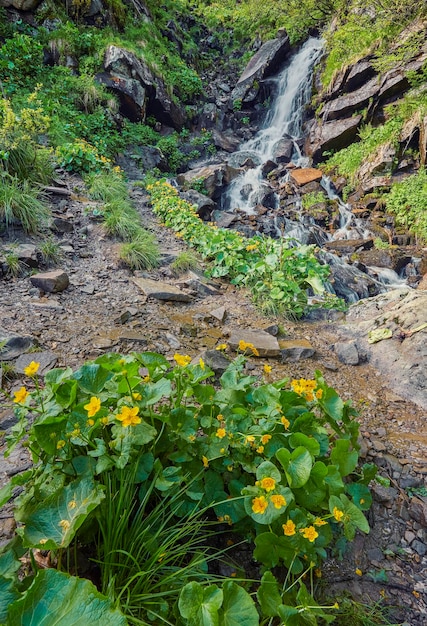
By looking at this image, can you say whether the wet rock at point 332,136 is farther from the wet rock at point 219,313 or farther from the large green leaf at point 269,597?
the large green leaf at point 269,597

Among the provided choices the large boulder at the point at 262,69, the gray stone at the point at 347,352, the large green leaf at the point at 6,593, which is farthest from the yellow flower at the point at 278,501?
the large boulder at the point at 262,69

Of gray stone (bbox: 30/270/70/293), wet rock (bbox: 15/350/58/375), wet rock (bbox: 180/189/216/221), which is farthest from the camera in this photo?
wet rock (bbox: 180/189/216/221)

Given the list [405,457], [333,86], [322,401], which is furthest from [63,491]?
[333,86]

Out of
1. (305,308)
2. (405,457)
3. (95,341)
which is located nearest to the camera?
(405,457)

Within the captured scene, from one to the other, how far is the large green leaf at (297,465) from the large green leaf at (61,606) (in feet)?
2.25

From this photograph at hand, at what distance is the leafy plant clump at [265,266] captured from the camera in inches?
156

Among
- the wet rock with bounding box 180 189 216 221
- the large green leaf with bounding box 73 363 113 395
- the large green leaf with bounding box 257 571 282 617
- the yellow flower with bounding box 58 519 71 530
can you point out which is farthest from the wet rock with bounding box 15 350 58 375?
the wet rock with bounding box 180 189 216 221

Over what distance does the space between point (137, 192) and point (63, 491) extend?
6773mm

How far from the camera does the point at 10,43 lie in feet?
24.1

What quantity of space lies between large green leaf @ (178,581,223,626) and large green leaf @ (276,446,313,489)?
1.41 ft

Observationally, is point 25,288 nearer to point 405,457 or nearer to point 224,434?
point 224,434

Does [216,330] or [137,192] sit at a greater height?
[137,192]

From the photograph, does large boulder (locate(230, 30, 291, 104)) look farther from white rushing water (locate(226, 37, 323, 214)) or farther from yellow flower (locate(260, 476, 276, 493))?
yellow flower (locate(260, 476, 276, 493))

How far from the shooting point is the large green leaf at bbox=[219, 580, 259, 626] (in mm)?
858
